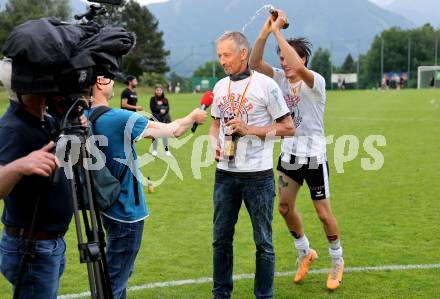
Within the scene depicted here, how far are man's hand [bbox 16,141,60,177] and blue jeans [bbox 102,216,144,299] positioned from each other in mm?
1429

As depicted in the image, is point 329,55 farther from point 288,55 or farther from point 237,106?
point 237,106

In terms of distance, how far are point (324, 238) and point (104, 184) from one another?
14.3ft

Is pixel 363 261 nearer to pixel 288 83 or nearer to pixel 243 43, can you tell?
pixel 288 83

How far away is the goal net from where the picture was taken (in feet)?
280

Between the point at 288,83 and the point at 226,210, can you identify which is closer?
the point at 226,210

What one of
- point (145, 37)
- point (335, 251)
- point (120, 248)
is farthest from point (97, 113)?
point (145, 37)

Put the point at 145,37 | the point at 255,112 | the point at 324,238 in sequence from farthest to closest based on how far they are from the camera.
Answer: the point at 145,37
the point at 324,238
the point at 255,112

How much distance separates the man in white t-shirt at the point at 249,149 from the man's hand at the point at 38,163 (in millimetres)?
2295

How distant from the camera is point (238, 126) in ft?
16.2

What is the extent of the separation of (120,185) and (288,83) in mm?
2431

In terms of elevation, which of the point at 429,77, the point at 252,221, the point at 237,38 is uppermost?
the point at 429,77

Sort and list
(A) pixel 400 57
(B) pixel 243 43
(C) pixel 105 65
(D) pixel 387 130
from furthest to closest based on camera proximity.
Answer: (A) pixel 400 57 → (D) pixel 387 130 → (B) pixel 243 43 → (C) pixel 105 65

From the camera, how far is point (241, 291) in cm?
588

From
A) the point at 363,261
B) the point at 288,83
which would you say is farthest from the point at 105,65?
the point at 363,261
